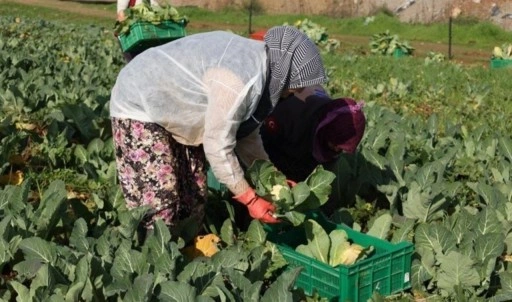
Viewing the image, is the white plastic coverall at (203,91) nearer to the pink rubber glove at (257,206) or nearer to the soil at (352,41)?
the pink rubber glove at (257,206)

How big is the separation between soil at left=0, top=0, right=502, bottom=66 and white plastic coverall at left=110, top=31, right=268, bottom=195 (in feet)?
44.9

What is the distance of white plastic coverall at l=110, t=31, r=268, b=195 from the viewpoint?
3328mm

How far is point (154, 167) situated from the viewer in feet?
12.3

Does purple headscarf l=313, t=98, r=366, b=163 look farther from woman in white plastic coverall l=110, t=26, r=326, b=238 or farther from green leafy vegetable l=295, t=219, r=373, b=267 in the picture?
green leafy vegetable l=295, t=219, r=373, b=267

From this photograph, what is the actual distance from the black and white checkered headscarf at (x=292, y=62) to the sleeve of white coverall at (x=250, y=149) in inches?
17.9

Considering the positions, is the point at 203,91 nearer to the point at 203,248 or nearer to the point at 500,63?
the point at 203,248

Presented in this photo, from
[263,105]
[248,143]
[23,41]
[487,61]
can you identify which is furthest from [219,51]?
[487,61]

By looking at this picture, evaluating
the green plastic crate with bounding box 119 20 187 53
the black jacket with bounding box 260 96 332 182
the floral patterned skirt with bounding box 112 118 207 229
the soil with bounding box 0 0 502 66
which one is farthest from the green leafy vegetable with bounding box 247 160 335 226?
the soil with bounding box 0 0 502 66

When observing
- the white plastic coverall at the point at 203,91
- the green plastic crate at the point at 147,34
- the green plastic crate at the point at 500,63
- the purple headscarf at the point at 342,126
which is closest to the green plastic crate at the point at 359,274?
the white plastic coverall at the point at 203,91

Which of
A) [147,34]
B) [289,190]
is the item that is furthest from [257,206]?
[147,34]

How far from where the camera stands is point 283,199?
361 cm

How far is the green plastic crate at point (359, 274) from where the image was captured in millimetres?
3361

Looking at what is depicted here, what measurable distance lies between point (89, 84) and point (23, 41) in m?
4.55

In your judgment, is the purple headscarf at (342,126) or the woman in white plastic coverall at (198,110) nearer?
the woman in white plastic coverall at (198,110)
